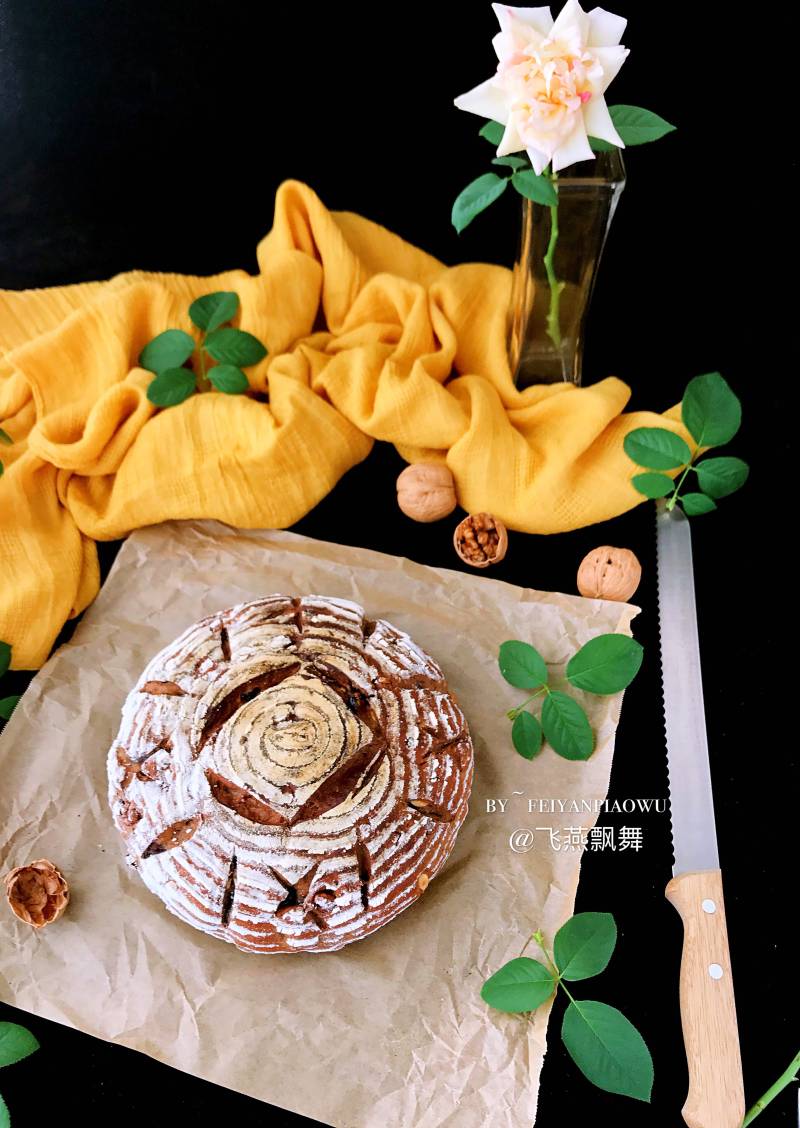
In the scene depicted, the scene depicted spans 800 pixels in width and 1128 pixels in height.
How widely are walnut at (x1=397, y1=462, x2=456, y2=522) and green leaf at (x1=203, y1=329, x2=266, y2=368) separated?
305mm

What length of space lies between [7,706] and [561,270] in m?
0.98

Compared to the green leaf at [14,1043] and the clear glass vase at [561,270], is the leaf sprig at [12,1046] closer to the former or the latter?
the green leaf at [14,1043]

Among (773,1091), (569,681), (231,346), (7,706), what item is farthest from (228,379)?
(773,1091)

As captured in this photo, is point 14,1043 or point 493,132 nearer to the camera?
point 14,1043

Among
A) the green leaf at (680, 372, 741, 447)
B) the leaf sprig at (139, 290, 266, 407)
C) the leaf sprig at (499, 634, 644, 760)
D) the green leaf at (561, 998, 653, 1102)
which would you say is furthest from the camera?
the leaf sprig at (139, 290, 266, 407)

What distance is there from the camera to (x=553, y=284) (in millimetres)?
1533

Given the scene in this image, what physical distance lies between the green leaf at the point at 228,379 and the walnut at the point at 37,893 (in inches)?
28.4

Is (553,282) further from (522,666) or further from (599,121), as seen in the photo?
(522,666)

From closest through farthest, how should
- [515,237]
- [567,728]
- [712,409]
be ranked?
[567,728] < [712,409] < [515,237]

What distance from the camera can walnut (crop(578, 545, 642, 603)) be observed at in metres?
1.52

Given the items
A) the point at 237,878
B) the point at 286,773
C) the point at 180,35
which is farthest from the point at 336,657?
the point at 180,35

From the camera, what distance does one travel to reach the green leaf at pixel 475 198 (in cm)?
135

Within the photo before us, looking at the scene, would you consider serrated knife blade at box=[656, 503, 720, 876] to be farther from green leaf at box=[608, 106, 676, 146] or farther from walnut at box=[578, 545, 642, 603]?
green leaf at box=[608, 106, 676, 146]

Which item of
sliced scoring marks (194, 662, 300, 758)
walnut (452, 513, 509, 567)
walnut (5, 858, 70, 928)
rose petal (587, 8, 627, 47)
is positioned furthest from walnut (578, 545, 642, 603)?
walnut (5, 858, 70, 928)
